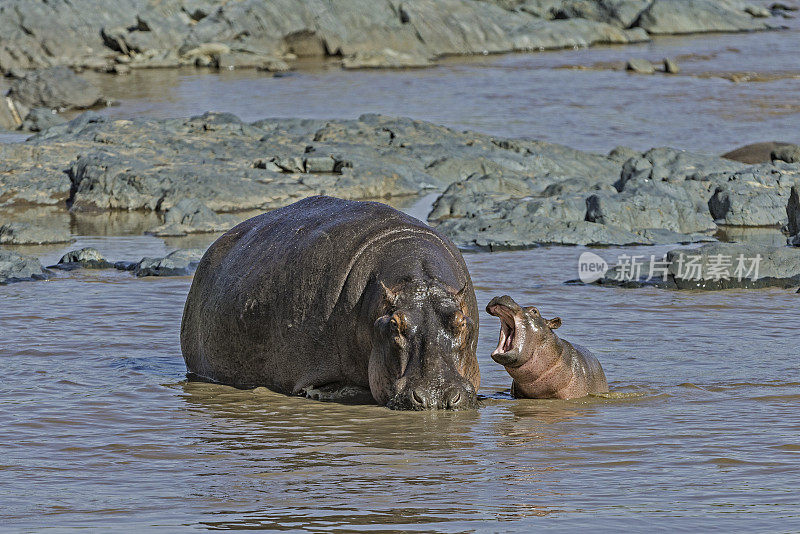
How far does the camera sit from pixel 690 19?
56906 millimetres

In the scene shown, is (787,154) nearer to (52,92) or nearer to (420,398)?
(420,398)

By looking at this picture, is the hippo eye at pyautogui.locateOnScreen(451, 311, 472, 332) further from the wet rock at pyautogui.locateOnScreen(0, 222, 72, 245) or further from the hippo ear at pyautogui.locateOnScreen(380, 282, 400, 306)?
the wet rock at pyautogui.locateOnScreen(0, 222, 72, 245)

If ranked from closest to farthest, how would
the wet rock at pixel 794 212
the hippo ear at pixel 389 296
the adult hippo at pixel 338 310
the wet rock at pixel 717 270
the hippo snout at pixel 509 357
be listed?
the adult hippo at pixel 338 310
the hippo ear at pixel 389 296
the hippo snout at pixel 509 357
the wet rock at pixel 717 270
the wet rock at pixel 794 212

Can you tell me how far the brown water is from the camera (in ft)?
16.8

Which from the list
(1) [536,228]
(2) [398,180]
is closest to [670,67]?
(2) [398,180]

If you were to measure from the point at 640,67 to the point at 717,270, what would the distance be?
3022cm

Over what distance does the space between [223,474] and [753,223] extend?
11575 millimetres

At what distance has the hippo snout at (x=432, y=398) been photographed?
6.55 m

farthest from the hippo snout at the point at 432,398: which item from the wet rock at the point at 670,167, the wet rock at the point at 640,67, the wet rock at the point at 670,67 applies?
the wet rock at the point at 670,67

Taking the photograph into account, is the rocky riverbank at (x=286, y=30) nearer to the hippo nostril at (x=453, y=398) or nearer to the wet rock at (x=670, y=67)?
the wet rock at (x=670, y=67)

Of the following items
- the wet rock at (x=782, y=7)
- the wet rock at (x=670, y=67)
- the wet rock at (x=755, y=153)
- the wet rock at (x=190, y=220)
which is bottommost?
the wet rock at (x=190, y=220)

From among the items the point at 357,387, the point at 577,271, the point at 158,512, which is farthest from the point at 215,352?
the point at 577,271

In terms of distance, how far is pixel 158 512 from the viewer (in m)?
5.11

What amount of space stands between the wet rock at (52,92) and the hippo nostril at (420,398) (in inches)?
978
